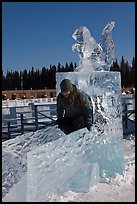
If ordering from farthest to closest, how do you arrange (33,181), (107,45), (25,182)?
(107,45), (25,182), (33,181)

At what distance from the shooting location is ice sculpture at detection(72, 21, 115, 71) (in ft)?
15.3

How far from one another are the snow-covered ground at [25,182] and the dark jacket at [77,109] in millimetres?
341

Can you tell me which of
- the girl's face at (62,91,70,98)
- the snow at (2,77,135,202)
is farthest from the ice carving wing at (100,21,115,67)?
the snow at (2,77,135,202)

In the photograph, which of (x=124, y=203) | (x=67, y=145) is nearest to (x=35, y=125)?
(x=67, y=145)

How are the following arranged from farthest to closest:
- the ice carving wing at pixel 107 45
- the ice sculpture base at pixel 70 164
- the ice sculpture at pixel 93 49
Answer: the ice carving wing at pixel 107 45
the ice sculpture at pixel 93 49
the ice sculpture base at pixel 70 164

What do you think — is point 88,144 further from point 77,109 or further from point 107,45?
point 107,45

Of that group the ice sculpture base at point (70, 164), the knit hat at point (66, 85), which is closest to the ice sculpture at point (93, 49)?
the knit hat at point (66, 85)

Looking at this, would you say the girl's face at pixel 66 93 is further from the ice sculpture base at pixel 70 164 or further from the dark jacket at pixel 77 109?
the ice sculpture base at pixel 70 164

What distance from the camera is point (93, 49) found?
15.8 ft

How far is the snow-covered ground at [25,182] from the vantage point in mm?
3697

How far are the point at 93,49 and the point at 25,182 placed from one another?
2.24m

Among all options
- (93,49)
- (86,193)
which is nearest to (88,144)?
(86,193)

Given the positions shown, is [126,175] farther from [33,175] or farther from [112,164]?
[33,175]

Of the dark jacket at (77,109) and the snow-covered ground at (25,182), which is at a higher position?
the dark jacket at (77,109)
